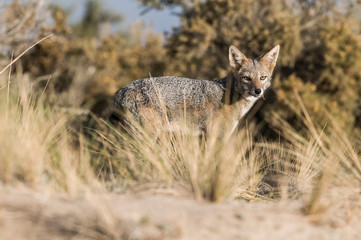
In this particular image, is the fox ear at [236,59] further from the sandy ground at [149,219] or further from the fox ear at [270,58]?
the sandy ground at [149,219]

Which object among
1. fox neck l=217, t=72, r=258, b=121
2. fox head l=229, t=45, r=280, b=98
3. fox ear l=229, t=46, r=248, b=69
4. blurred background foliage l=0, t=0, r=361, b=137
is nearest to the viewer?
fox head l=229, t=45, r=280, b=98

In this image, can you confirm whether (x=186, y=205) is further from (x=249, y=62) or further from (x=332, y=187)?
(x=249, y=62)

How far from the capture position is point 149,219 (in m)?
3.53

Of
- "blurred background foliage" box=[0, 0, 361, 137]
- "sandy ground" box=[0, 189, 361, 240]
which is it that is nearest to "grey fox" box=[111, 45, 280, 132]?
"sandy ground" box=[0, 189, 361, 240]

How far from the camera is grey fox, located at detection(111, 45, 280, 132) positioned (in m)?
7.25

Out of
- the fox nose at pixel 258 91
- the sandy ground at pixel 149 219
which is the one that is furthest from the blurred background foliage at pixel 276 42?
the sandy ground at pixel 149 219

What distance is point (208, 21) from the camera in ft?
52.7

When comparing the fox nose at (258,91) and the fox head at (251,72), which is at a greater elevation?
the fox head at (251,72)

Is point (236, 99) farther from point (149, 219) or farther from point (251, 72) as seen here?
point (149, 219)

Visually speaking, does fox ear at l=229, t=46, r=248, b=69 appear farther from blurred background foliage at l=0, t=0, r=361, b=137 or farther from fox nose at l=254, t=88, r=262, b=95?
blurred background foliage at l=0, t=0, r=361, b=137

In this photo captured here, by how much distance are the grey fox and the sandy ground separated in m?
3.08

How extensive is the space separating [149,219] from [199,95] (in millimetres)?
4206

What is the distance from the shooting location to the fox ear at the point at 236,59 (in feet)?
25.5

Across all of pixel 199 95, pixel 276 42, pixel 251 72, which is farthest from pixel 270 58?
pixel 276 42
